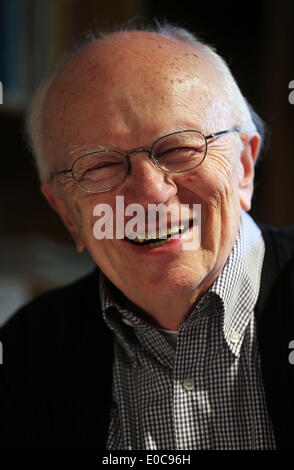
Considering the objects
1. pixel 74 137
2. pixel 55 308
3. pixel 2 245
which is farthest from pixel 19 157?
pixel 74 137

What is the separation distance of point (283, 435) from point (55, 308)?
0.63 metres

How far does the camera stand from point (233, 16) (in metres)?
2.70

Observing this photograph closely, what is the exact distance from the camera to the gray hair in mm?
1191

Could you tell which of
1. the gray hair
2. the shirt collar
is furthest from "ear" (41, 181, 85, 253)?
the shirt collar

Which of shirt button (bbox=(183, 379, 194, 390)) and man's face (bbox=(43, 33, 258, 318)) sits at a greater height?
man's face (bbox=(43, 33, 258, 318))

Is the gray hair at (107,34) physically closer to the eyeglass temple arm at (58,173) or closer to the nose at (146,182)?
the eyeglass temple arm at (58,173)

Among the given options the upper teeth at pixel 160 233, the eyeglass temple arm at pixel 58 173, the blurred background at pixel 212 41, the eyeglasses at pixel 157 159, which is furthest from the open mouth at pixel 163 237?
the blurred background at pixel 212 41

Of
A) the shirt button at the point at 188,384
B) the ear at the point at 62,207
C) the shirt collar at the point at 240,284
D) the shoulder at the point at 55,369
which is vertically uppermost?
the ear at the point at 62,207

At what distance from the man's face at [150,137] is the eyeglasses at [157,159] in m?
0.01

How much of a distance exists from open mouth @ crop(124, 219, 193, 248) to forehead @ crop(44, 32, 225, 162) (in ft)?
0.60

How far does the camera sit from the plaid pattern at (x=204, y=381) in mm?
1092

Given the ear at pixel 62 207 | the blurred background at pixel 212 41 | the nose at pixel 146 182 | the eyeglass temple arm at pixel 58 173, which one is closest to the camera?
the nose at pixel 146 182

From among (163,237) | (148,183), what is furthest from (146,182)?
(163,237)

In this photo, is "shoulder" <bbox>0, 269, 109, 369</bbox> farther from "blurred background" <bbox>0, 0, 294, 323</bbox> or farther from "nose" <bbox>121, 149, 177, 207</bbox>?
"blurred background" <bbox>0, 0, 294, 323</bbox>
